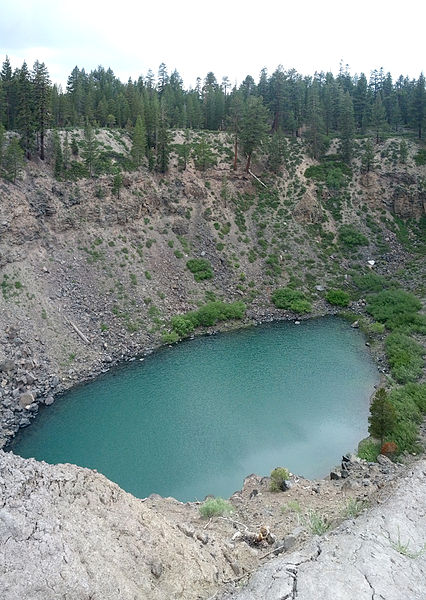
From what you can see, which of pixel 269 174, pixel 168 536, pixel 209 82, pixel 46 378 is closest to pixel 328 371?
pixel 46 378

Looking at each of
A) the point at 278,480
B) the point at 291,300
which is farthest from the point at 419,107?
the point at 278,480

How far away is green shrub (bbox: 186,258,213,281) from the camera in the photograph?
51406 mm

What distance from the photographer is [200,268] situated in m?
52.2

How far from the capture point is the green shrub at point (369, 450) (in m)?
25.4

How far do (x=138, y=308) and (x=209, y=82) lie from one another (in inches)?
2715

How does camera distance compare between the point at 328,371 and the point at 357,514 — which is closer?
the point at 357,514

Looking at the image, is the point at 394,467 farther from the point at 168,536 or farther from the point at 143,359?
the point at 143,359

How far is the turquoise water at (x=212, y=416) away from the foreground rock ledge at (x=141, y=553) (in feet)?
38.9

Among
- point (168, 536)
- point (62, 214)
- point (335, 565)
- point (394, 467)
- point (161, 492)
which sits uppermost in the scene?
point (62, 214)

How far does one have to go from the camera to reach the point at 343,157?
72000 millimetres

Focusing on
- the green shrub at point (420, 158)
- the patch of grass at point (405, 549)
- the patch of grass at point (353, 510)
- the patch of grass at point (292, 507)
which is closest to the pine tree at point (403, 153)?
the green shrub at point (420, 158)

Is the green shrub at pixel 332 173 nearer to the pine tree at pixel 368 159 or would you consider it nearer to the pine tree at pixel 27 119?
the pine tree at pixel 368 159

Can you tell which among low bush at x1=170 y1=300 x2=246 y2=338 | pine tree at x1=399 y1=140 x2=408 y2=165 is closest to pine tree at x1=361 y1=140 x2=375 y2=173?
pine tree at x1=399 y1=140 x2=408 y2=165

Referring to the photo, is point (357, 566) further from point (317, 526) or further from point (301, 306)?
point (301, 306)
